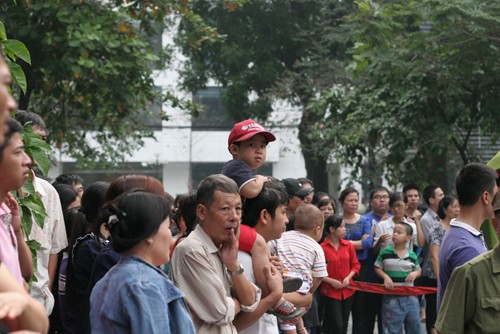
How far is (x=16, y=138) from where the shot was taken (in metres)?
3.53

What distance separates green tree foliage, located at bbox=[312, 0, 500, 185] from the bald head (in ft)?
19.5

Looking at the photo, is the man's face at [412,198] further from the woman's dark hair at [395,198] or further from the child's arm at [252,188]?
the child's arm at [252,188]

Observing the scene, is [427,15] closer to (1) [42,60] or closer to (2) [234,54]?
(1) [42,60]

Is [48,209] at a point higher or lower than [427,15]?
lower

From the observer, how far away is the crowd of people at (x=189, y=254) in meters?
3.98

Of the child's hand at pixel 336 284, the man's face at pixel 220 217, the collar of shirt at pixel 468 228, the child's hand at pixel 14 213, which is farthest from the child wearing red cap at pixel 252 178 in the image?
the child's hand at pixel 336 284

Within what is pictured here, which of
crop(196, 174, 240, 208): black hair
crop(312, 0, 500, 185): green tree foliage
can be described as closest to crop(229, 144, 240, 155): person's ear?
crop(196, 174, 240, 208): black hair

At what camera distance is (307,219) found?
8.50 meters

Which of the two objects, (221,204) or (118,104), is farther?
(118,104)

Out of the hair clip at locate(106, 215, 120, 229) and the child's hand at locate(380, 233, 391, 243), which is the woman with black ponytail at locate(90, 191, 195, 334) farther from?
the child's hand at locate(380, 233, 391, 243)

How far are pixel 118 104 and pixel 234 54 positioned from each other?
554 inches

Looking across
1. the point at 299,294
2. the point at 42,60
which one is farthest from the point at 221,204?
the point at 42,60

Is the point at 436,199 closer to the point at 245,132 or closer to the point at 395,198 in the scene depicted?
the point at 395,198

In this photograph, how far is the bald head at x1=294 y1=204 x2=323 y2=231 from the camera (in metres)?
8.51
